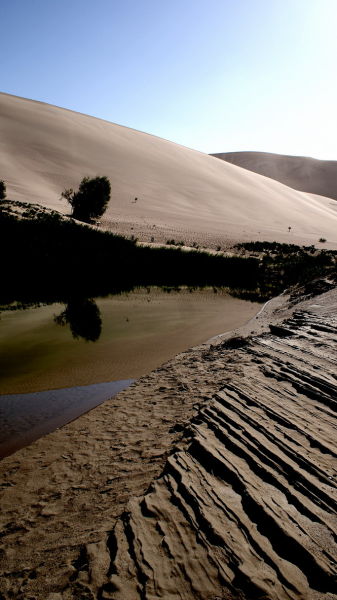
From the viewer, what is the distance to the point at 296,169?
102 metres

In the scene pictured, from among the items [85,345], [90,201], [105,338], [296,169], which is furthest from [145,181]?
[296,169]

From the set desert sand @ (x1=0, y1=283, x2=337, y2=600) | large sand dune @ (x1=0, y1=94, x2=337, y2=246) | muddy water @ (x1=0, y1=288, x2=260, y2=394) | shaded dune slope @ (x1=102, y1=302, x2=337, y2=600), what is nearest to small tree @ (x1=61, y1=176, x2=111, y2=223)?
large sand dune @ (x1=0, y1=94, x2=337, y2=246)

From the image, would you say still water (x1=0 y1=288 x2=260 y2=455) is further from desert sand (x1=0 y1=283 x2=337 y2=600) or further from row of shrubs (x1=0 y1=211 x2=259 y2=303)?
row of shrubs (x1=0 y1=211 x2=259 y2=303)

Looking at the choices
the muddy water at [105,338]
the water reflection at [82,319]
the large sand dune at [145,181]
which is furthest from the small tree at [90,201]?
the water reflection at [82,319]

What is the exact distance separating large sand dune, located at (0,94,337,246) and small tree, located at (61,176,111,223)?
4.47 ft

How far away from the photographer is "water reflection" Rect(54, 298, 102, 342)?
9.45 meters

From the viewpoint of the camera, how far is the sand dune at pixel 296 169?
92062 millimetres

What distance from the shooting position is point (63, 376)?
690 cm

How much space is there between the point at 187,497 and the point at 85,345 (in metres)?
5.95

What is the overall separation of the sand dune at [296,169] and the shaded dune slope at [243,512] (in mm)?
96373

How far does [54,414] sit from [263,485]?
354 centimetres

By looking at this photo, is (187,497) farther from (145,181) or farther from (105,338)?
(145,181)

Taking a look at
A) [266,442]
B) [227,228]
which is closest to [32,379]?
[266,442]

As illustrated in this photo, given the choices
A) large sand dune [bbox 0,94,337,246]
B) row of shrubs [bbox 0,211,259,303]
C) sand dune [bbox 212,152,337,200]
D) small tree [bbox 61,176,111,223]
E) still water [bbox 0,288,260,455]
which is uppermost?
sand dune [bbox 212,152,337,200]
